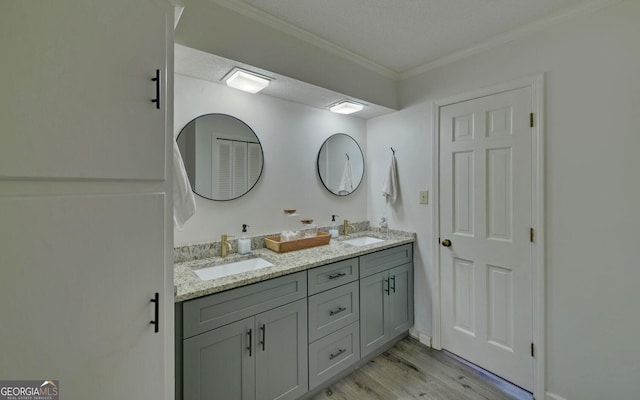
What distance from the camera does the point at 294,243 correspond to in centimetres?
201

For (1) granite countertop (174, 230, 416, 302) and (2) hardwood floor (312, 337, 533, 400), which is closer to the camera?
(1) granite countertop (174, 230, 416, 302)

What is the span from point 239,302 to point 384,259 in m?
1.23

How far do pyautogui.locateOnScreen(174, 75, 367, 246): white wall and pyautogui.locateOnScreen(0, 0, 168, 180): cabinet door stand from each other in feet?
2.97

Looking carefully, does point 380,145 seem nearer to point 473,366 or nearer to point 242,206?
point 242,206

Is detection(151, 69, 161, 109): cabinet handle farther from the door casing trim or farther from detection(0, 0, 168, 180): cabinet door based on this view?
the door casing trim

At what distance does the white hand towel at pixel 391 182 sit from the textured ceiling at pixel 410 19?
98 cm

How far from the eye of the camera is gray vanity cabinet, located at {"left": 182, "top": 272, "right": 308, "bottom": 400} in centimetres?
124

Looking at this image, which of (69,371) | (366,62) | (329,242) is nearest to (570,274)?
(329,242)

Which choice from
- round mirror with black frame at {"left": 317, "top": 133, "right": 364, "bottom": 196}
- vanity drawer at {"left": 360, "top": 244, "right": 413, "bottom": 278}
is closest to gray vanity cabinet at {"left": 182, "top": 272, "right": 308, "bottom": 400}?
vanity drawer at {"left": 360, "top": 244, "right": 413, "bottom": 278}

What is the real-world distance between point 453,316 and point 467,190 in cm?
104

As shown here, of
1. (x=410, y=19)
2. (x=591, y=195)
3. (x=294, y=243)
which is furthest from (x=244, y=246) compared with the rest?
(x=591, y=195)

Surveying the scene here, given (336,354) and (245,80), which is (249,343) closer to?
(336,354)

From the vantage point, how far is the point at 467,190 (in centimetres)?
205

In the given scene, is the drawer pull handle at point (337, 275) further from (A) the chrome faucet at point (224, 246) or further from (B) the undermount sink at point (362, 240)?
(A) the chrome faucet at point (224, 246)
